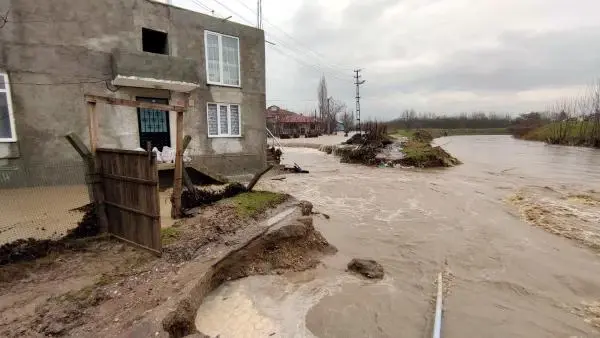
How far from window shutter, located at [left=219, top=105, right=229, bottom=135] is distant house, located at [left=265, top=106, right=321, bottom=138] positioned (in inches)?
1728

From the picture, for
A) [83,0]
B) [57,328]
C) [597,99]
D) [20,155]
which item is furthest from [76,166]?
[597,99]

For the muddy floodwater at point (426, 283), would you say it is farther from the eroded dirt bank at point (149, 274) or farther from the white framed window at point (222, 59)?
the white framed window at point (222, 59)

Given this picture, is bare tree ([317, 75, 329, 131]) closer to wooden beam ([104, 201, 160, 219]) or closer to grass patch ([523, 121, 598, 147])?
grass patch ([523, 121, 598, 147])

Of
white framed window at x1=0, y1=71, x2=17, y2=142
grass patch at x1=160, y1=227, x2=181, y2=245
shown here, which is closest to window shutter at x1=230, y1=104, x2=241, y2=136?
white framed window at x1=0, y1=71, x2=17, y2=142

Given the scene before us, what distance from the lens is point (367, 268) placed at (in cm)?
624

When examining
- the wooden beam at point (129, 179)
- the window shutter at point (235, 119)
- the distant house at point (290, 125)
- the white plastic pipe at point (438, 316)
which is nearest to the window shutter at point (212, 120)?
the window shutter at point (235, 119)

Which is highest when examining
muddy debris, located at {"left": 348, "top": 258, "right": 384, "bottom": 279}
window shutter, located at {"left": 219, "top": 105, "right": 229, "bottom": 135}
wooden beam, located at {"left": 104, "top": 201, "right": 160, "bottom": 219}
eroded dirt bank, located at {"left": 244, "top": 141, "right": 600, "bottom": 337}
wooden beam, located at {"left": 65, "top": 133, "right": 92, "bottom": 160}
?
window shutter, located at {"left": 219, "top": 105, "right": 229, "bottom": 135}

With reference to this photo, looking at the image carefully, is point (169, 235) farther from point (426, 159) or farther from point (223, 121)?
point (426, 159)

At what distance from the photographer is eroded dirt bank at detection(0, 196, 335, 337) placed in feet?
12.2

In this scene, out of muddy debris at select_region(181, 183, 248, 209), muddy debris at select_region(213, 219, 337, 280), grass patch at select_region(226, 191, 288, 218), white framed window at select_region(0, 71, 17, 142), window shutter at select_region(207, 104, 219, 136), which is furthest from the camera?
window shutter at select_region(207, 104, 219, 136)

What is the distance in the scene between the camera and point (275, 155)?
2006cm

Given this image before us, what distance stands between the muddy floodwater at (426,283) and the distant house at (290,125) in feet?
156

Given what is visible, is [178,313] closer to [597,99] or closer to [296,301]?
[296,301]

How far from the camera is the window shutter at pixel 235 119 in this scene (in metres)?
14.8
